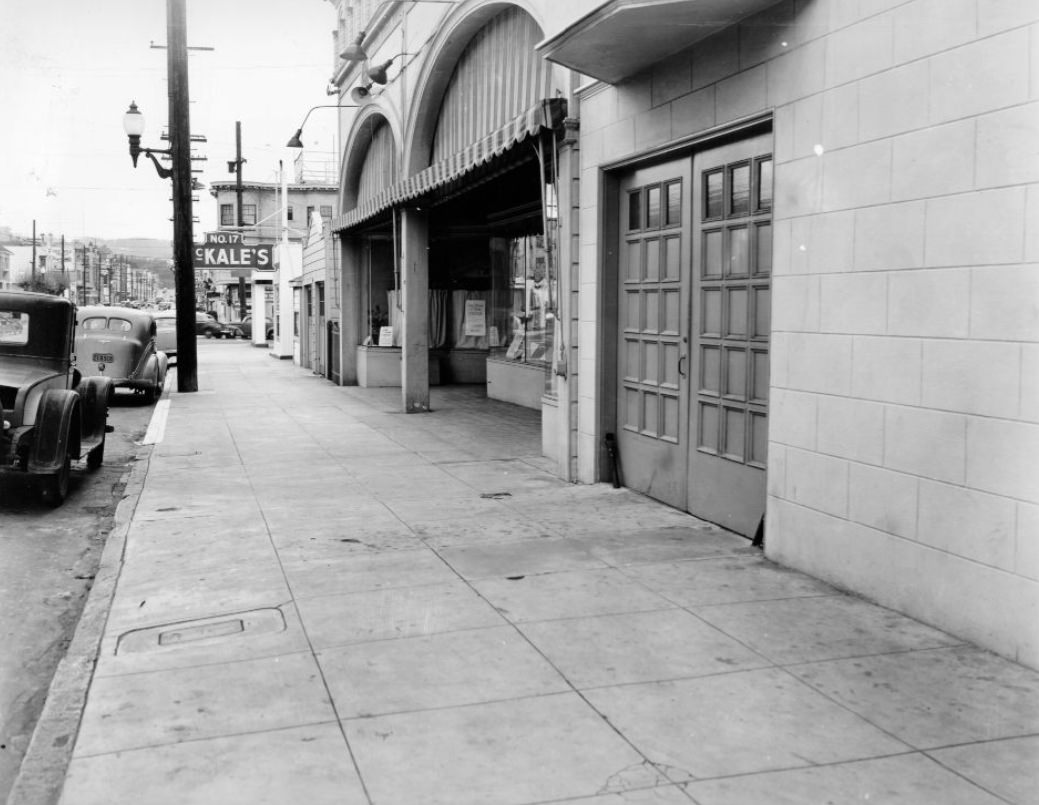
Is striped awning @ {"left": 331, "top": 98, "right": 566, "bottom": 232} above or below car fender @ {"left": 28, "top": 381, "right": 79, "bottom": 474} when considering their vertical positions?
above

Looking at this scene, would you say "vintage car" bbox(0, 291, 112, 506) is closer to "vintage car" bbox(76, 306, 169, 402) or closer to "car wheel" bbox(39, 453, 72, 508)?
"car wheel" bbox(39, 453, 72, 508)

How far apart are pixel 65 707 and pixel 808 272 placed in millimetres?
4385

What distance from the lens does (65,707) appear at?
4102 millimetres

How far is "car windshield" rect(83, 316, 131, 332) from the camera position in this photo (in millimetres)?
18577

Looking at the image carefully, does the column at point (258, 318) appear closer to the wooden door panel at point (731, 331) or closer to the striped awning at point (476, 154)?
the striped awning at point (476, 154)

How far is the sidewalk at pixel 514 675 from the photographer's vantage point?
11.3 feet

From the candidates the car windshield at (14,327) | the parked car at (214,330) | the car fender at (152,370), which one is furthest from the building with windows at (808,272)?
the parked car at (214,330)

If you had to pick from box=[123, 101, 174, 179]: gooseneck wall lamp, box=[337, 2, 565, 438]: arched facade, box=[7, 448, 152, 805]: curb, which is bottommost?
box=[7, 448, 152, 805]: curb

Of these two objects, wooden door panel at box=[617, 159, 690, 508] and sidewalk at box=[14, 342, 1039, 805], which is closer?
sidewalk at box=[14, 342, 1039, 805]

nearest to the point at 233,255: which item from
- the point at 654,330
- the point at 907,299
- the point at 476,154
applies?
the point at 476,154

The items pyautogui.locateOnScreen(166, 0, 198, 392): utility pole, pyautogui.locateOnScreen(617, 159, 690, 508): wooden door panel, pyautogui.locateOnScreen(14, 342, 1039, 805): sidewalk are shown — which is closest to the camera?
pyautogui.locateOnScreen(14, 342, 1039, 805): sidewalk

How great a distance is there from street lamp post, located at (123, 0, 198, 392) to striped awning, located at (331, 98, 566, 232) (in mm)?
5200

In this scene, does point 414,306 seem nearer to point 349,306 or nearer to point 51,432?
point 349,306

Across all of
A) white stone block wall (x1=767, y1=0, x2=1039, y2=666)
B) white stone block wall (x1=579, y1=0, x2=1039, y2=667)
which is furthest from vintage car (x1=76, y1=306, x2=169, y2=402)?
white stone block wall (x1=767, y1=0, x2=1039, y2=666)
